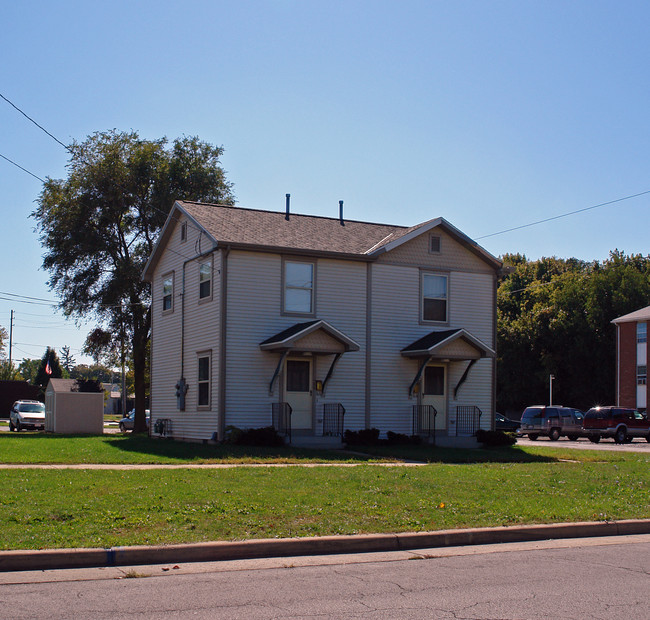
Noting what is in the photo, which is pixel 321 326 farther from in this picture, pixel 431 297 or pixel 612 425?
pixel 612 425

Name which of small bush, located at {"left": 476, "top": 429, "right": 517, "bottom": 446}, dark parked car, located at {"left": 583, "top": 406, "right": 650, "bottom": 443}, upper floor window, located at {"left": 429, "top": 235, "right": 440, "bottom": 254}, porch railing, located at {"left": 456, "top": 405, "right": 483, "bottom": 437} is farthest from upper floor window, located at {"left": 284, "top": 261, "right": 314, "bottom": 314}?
dark parked car, located at {"left": 583, "top": 406, "right": 650, "bottom": 443}

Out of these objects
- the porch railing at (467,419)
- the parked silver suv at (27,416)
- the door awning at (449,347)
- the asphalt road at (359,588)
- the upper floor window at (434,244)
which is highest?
the upper floor window at (434,244)

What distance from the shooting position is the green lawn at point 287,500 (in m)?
9.90

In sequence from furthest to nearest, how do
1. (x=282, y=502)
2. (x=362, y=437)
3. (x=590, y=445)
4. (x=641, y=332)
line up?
1. (x=641, y=332)
2. (x=590, y=445)
3. (x=362, y=437)
4. (x=282, y=502)

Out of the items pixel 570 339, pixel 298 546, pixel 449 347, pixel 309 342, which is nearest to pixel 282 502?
pixel 298 546

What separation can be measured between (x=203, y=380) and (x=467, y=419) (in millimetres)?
8827

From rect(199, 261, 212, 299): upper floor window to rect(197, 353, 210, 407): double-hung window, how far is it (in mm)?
1889

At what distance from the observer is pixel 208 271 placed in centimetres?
2558

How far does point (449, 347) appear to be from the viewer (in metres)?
25.8

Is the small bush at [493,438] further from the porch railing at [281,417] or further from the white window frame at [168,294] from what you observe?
the white window frame at [168,294]

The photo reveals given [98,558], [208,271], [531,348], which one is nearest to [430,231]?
[208,271]

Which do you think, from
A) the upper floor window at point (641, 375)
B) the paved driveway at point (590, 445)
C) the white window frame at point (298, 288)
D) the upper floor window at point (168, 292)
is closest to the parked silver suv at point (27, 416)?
the upper floor window at point (168, 292)

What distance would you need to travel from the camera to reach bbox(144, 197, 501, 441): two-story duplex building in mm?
24375

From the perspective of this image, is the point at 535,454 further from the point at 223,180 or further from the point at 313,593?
the point at 223,180
